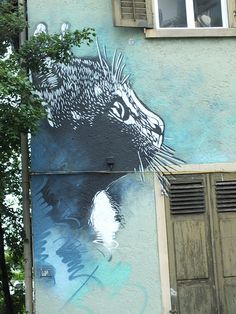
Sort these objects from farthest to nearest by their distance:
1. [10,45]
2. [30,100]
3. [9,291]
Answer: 1. [9,291]
2. [10,45]
3. [30,100]

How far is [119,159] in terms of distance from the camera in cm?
833

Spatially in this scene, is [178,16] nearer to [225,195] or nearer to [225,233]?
[225,195]

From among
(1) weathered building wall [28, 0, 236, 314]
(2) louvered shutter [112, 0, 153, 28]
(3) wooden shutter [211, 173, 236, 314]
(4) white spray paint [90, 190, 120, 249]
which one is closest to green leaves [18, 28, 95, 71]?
(1) weathered building wall [28, 0, 236, 314]

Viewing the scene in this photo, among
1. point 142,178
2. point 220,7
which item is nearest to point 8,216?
point 142,178

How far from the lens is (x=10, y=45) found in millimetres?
7770

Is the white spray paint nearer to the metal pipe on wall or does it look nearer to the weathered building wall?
the weathered building wall

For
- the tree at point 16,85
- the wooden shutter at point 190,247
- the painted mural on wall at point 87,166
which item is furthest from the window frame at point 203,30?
the wooden shutter at point 190,247

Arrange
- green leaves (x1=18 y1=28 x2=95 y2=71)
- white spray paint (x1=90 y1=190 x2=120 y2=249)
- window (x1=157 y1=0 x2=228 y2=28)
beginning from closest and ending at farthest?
green leaves (x1=18 y1=28 x2=95 y2=71) < white spray paint (x1=90 y1=190 x2=120 y2=249) < window (x1=157 y1=0 x2=228 y2=28)

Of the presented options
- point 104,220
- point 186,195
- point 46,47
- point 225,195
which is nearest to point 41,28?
point 46,47

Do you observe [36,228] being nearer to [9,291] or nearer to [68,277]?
[68,277]

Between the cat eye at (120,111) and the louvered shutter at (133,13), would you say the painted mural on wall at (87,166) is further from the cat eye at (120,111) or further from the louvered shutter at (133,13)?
the louvered shutter at (133,13)

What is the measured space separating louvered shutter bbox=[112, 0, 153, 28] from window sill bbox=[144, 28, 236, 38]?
125mm

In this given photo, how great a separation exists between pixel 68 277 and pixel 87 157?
5.30ft

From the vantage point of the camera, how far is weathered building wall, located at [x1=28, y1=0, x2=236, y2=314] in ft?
26.1
